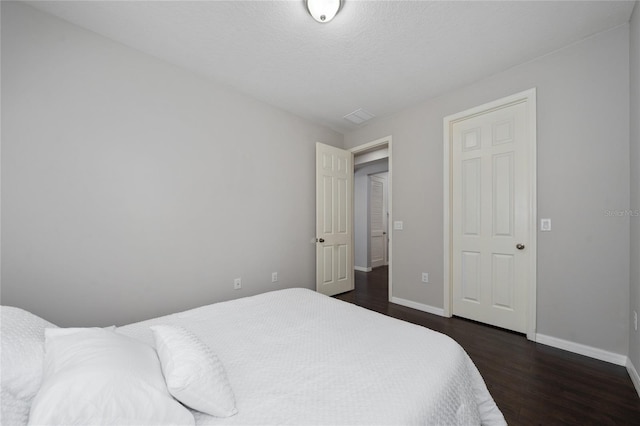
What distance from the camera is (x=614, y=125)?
6.60ft

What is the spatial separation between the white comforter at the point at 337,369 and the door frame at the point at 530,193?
1.64m

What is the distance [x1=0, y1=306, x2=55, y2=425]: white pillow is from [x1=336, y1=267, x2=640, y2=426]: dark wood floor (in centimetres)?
213

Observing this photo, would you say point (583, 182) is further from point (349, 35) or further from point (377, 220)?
point (377, 220)

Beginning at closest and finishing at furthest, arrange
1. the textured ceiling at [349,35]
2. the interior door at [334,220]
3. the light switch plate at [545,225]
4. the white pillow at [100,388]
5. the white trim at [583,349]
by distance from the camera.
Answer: the white pillow at [100,388], the textured ceiling at [349,35], the white trim at [583,349], the light switch plate at [545,225], the interior door at [334,220]

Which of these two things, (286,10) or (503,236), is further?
(503,236)

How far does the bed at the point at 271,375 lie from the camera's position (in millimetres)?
726

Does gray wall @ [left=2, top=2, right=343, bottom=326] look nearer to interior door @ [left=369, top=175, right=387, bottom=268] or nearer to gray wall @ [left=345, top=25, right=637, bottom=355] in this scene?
gray wall @ [left=345, top=25, right=637, bottom=355]

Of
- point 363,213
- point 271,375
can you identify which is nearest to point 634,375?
point 271,375

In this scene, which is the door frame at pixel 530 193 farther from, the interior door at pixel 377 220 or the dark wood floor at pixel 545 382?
the interior door at pixel 377 220

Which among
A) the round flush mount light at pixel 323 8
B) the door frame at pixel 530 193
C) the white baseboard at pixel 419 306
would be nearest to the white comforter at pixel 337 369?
the door frame at pixel 530 193

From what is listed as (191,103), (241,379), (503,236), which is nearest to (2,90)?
(191,103)

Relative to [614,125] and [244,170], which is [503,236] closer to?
[614,125]

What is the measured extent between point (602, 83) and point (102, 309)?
4.46 metres

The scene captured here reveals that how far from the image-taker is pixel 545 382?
1763 mm
